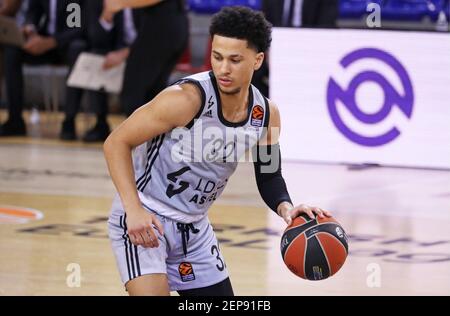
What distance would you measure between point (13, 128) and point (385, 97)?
170 inches

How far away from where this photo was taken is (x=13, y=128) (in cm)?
1223

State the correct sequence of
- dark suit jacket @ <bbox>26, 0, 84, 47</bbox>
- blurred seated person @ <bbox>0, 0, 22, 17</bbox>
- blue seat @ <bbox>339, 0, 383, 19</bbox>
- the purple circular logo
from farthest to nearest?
blue seat @ <bbox>339, 0, 383, 19</bbox>
blurred seated person @ <bbox>0, 0, 22, 17</bbox>
dark suit jacket @ <bbox>26, 0, 84, 47</bbox>
the purple circular logo

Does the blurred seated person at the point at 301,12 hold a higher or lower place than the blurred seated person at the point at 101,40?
higher

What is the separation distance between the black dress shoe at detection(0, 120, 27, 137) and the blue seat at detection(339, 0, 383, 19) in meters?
3.98

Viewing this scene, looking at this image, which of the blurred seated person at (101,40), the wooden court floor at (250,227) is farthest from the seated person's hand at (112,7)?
the wooden court floor at (250,227)

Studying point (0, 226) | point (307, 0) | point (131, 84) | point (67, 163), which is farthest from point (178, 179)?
point (307, 0)

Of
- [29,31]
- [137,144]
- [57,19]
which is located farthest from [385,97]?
[137,144]

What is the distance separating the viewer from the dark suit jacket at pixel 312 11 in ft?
37.7

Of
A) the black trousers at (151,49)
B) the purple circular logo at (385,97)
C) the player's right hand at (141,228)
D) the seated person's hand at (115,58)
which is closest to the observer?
the player's right hand at (141,228)

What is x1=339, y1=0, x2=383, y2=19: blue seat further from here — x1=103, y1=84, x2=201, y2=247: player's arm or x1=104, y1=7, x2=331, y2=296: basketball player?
x1=103, y1=84, x2=201, y2=247: player's arm

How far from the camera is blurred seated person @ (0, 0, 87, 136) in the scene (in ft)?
39.5

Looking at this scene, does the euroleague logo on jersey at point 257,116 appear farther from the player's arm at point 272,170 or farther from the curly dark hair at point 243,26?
the curly dark hair at point 243,26

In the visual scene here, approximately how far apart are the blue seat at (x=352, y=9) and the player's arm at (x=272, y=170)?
28.6 feet

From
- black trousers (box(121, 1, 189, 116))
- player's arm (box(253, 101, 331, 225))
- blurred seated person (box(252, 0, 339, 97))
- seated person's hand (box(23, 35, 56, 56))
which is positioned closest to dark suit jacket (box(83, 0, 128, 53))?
seated person's hand (box(23, 35, 56, 56))
